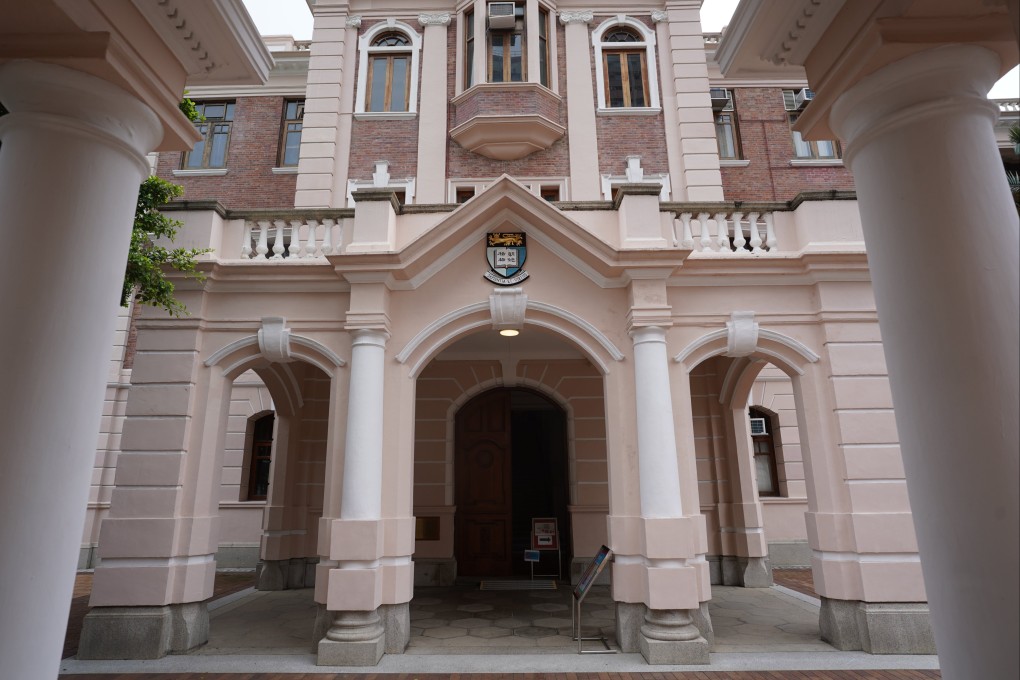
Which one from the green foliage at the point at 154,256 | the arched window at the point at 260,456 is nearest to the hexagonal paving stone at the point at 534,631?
the green foliage at the point at 154,256

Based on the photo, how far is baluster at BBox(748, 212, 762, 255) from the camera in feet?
27.4

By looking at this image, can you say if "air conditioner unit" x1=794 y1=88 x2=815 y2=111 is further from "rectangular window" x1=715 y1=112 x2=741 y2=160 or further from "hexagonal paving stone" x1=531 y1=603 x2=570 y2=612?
"hexagonal paving stone" x1=531 y1=603 x2=570 y2=612

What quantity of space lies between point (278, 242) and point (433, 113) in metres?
6.24

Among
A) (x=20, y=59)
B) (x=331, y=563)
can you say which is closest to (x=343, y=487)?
(x=331, y=563)

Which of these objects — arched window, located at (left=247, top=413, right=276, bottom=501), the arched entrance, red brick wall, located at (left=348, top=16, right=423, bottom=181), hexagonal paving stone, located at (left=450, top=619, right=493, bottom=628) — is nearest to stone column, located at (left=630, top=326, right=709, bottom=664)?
hexagonal paving stone, located at (left=450, top=619, right=493, bottom=628)

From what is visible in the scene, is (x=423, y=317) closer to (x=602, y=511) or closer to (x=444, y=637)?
(x=444, y=637)

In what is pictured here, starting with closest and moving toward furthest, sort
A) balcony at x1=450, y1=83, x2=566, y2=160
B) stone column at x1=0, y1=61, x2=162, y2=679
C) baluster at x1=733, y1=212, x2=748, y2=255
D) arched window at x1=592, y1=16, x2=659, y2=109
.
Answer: stone column at x1=0, y1=61, x2=162, y2=679
baluster at x1=733, y1=212, x2=748, y2=255
balcony at x1=450, y1=83, x2=566, y2=160
arched window at x1=592, y1=16, x2=659, y2=109

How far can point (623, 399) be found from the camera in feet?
25.7

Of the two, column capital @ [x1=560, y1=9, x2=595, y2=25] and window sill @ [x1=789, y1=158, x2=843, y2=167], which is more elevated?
column capital @ [x1=560, y1=9, x2=595, y2=25]

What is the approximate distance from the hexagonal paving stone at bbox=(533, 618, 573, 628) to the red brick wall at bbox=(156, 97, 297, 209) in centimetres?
1117

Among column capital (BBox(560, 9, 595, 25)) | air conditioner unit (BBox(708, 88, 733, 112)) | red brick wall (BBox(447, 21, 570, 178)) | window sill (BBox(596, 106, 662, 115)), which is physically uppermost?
column capital (BBox(560, 9, 595, 25))

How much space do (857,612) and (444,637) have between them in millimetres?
5158

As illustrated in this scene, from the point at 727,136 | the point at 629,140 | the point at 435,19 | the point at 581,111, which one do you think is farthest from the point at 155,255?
the point at 727,136

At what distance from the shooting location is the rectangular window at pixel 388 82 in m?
13.7
